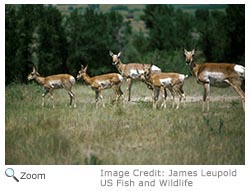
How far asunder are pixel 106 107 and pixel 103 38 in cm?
749

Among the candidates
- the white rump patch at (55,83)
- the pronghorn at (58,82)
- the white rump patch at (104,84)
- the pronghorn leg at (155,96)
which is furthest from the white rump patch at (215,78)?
the white rump patch at (55,83)

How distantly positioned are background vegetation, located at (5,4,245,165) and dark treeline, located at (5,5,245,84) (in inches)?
Result: 1.6

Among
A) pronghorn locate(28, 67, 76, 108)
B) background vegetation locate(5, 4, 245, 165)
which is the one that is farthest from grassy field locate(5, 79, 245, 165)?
pronghorn locate(28, 67, 76, 108)

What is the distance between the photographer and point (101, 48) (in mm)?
19562

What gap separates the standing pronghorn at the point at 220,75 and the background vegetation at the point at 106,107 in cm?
38

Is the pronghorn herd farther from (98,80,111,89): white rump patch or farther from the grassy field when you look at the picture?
the grassy field

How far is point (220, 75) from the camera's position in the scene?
1188cm

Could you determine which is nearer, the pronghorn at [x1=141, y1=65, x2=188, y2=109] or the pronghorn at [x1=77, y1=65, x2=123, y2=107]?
the pronghorn at [x1=141, y1=65, x2=188, y2=109]

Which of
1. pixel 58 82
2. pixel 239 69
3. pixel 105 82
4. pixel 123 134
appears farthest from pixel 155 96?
pixel 123 134

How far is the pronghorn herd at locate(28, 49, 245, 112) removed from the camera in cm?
1176

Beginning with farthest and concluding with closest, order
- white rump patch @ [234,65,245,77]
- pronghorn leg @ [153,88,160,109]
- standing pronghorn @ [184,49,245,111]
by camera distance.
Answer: pronghorn leg @ [153,88,160,109] < standing pronghorn @ [184,49,245,111] < white rump patch @ [234,65,245,77]
